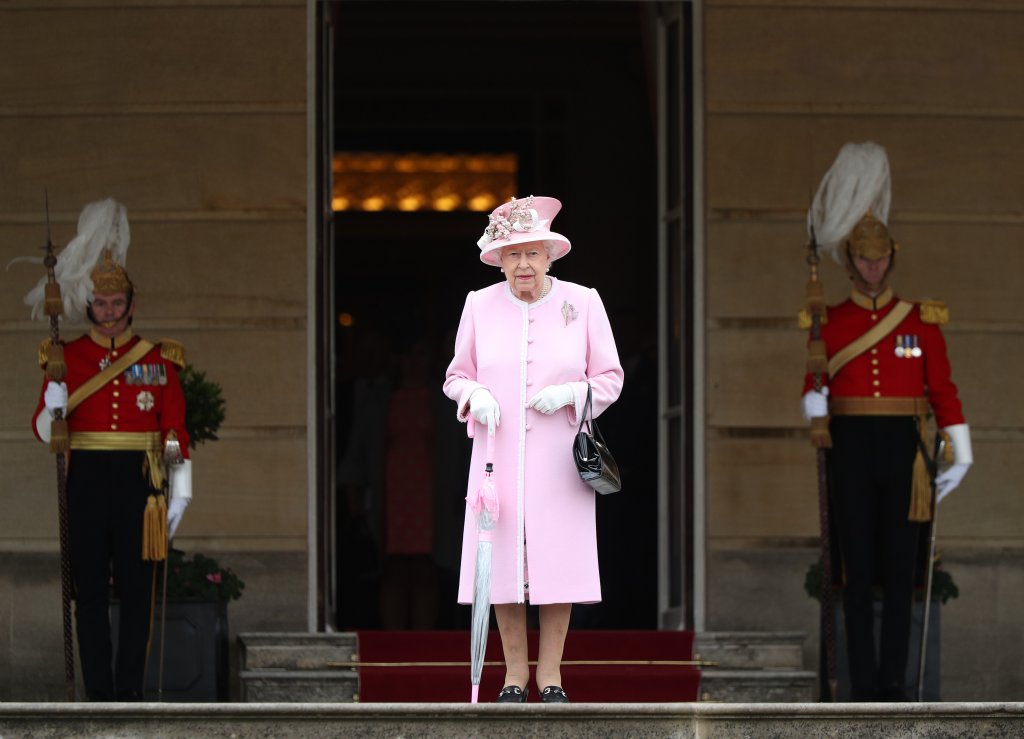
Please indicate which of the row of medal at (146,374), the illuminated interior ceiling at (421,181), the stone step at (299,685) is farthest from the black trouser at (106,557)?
the illuminated interior ceiling at (421,181)

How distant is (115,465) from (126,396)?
9.9 inches

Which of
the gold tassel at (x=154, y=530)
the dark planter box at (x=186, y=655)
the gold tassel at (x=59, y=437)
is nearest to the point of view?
the gold tassel at (x=59, y=437)

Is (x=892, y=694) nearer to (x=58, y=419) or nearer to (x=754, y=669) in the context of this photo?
(x=754, y=669)

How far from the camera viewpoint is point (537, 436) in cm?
707

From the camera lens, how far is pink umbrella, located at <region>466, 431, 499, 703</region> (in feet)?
22.7

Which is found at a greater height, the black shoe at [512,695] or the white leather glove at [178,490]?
the white leather glove at [178,490]

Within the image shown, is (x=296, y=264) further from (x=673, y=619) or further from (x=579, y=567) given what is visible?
(x=579, y=567)

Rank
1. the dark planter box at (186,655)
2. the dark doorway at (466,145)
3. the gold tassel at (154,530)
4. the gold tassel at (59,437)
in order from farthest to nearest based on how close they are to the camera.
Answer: the dark doorway at (466,145) < the dark planter box at (186,655) < the gold tassel at (154,530) < the gold tassel at (59,437)

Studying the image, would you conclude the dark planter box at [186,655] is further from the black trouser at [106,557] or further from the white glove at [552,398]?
the white glove at [552,398]

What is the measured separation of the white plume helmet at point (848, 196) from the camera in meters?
8.56

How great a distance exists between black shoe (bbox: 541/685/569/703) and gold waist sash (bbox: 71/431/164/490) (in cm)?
198

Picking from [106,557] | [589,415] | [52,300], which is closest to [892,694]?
[589,415]

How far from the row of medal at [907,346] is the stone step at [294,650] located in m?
2.45

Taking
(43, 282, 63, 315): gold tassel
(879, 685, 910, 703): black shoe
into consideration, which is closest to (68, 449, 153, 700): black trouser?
(43, 282, 63, 315): gold tassel
